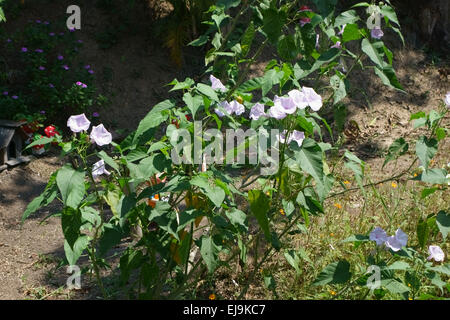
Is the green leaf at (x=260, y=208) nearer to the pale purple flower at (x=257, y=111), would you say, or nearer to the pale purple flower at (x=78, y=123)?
the pale purple flower at (x=257, y=111)

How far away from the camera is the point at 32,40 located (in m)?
5.41

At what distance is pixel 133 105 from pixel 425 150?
397 centimetres

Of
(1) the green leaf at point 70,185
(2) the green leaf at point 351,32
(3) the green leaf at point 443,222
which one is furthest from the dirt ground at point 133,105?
(2) the green leaf at point 351,32

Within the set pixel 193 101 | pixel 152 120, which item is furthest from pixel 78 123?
pixel 193 101

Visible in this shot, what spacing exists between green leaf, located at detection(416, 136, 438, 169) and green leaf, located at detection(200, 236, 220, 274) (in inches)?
31.1

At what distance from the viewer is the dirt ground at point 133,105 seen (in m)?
3.47

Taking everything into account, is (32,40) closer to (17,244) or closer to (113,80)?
(113,80)

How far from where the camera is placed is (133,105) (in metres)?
5.51

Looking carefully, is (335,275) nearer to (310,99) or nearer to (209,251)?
(209,251)

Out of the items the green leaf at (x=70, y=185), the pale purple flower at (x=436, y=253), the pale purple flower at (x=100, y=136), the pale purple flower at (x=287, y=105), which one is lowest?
the pale purple flower at (x=436, y=253)

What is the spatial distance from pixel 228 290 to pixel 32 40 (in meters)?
3.73

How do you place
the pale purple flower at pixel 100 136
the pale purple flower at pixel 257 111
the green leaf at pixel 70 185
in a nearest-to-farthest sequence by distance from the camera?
1. the green leaf at pixel 70 185
2. the pale purple flower at pixel 100 136
3. the pale purple flower at pixel 257 111

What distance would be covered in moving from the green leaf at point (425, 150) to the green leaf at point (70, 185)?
45.1 inches

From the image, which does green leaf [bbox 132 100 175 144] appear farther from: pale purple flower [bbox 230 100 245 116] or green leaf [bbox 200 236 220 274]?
green leaf [bbox 200 236 220 274]
